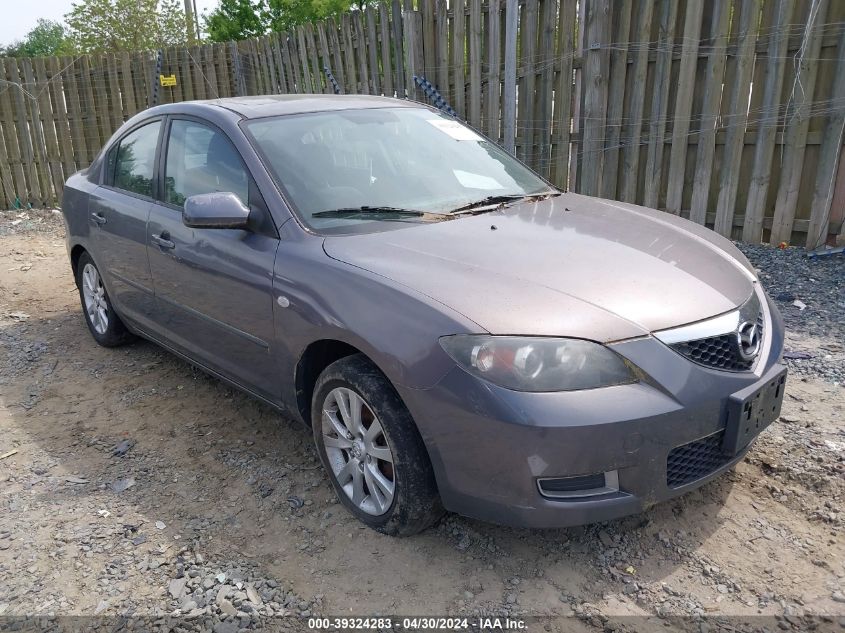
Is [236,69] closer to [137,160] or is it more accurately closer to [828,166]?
[137,160]

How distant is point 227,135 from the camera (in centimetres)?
356

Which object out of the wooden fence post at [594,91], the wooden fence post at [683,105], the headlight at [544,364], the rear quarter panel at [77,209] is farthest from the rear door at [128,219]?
the wooden fence post at [683,105]

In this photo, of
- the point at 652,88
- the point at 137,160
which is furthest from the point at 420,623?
the point at 652,88

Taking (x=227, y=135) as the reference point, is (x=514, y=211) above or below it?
below

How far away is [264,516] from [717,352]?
204cm

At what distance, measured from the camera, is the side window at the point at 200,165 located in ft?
11.4

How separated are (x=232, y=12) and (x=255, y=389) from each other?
2772cm

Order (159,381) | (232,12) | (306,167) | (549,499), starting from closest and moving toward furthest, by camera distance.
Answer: (549,499) → (306,167) → (159,381) → (232,12)

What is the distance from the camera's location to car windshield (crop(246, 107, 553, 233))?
3266mm

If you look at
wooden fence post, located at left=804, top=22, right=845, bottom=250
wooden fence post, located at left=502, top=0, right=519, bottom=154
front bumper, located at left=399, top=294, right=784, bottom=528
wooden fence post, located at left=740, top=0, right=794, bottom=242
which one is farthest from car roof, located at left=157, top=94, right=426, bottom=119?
wooden fence post, located at left=804, top=22, right=845, bottom=250

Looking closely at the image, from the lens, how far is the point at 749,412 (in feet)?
8.33

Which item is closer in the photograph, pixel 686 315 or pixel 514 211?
pixel 686 315

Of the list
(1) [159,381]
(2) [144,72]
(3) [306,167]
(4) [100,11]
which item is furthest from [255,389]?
(4) [100,11]

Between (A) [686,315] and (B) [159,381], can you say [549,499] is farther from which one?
(B) [159,381]
